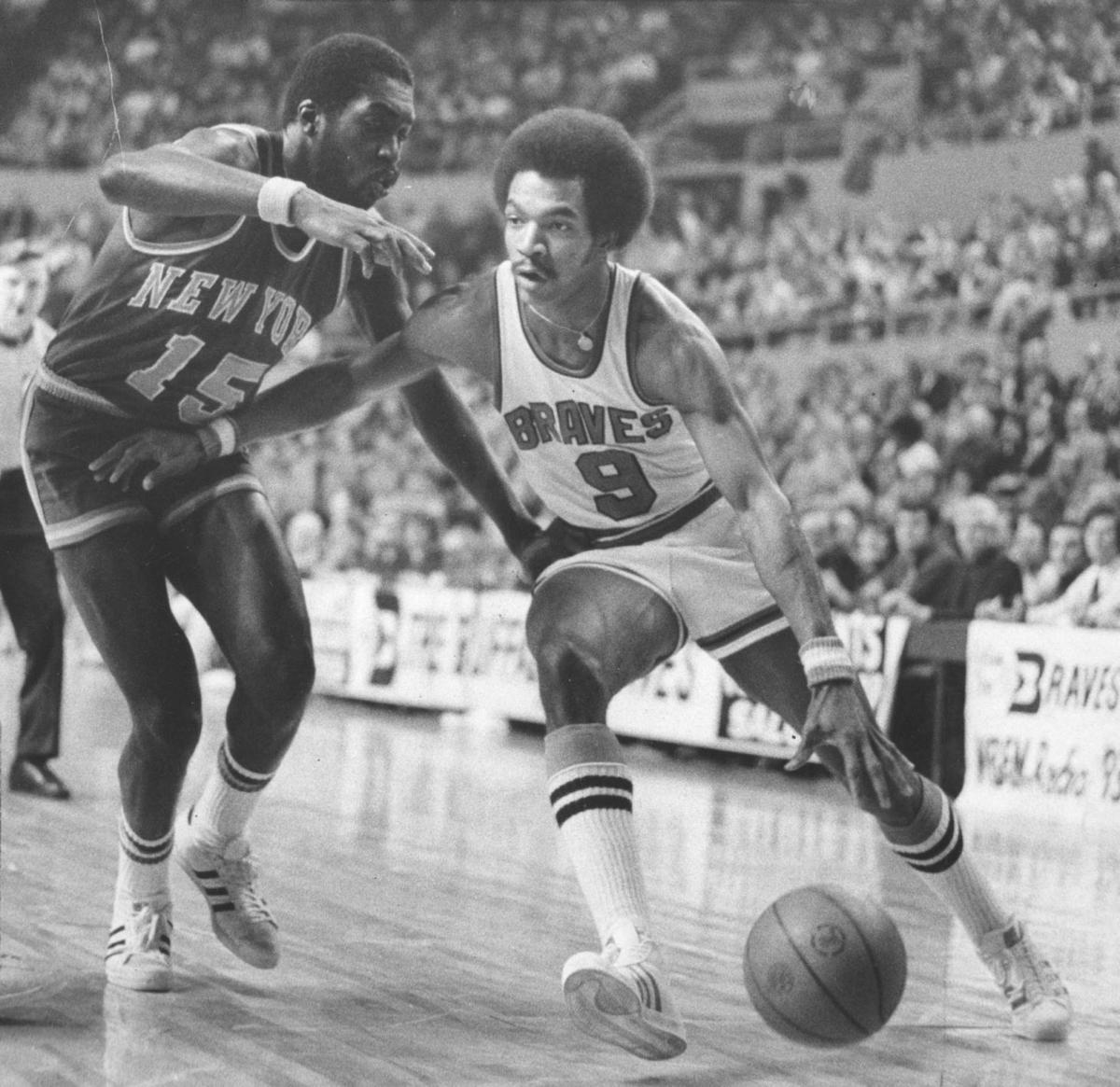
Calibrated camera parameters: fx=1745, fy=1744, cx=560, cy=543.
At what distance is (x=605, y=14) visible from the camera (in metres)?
19.8

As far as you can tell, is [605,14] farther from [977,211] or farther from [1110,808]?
[1110,808]

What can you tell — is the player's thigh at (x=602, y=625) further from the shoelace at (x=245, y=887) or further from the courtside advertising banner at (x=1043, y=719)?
the courtside advertising banner at (x=1043, y=719)

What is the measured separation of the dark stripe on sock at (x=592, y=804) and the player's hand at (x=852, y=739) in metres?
0.42

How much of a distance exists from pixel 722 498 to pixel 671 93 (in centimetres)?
1618

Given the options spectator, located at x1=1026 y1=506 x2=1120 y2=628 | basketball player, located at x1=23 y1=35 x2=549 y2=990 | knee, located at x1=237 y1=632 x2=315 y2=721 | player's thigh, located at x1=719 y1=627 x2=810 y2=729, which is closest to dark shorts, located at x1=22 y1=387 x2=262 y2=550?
basketball player, located at x1=23 y1=35 x2=549 y2=990

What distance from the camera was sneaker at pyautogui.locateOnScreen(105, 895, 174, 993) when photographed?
3803 mm

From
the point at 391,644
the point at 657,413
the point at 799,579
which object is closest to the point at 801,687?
the point at 799,579

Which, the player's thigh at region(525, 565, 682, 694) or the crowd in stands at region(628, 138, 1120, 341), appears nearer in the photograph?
the player's thigh at region(525, 565, 682, 694)

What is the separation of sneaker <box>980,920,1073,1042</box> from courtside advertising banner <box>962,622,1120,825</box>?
440cm

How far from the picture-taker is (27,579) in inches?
268

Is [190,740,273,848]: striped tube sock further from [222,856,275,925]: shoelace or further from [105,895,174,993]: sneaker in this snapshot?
[105,895,174,993]: sneaker

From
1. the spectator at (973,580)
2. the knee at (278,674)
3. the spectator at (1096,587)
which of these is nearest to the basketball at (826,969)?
the knee at (278,674)

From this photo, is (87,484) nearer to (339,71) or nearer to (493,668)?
(339,71)

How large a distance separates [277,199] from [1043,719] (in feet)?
18.8
